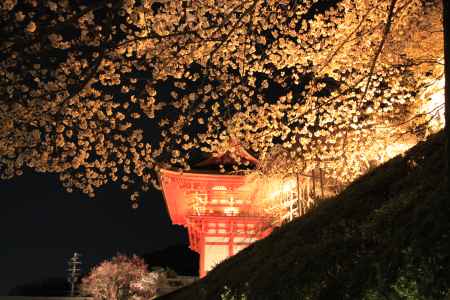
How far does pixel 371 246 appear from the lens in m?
7.51

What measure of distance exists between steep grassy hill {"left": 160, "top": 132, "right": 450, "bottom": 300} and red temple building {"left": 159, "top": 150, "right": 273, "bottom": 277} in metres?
11.6

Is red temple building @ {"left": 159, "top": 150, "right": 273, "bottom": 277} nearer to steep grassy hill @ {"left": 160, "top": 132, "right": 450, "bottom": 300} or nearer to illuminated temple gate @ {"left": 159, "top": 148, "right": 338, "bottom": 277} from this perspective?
illuminated temple gate @ {"left": 159, "top": 148, "right": 338, "bottom": 277}

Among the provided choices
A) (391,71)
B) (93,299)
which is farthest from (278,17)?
(93,299)

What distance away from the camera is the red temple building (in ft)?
80.0

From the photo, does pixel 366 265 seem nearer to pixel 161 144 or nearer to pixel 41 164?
pixel 161 144

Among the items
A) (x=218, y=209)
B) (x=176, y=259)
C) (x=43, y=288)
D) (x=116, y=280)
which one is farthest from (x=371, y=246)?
(x=176, y=259)

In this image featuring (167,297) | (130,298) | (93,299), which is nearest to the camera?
→ (167,297)

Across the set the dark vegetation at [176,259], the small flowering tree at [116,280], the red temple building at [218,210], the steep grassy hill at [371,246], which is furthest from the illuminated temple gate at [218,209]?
the dark vegetation at [176,259]

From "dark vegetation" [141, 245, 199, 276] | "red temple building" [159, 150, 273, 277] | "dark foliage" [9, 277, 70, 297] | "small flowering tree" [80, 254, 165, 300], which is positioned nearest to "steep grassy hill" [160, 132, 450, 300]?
"red temple building" [159, 150, 273, 277]

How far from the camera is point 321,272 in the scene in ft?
26.3

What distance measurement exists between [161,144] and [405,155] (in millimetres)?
5564

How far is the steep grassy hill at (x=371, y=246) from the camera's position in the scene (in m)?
6.00

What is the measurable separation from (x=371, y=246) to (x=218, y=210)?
1802 centimetres

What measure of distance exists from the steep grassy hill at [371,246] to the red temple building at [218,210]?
1162 cm
